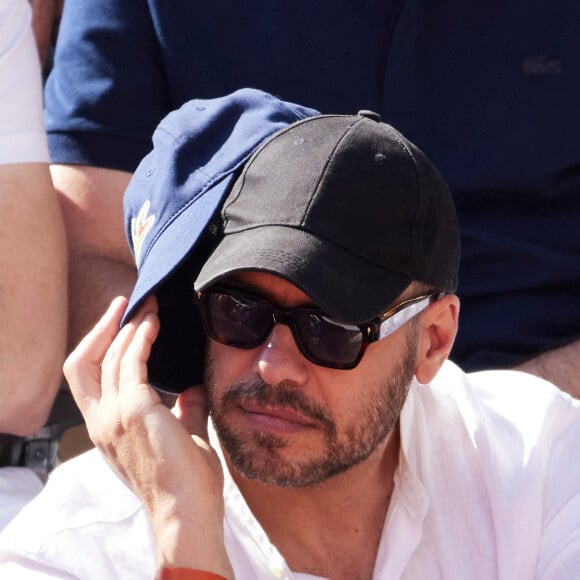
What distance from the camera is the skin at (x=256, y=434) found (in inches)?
66.9

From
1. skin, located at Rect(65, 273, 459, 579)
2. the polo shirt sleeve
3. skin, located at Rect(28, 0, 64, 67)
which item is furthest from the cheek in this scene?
skin, located at Rect(28, 0, 64, 67)

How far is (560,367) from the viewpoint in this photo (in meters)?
2.49

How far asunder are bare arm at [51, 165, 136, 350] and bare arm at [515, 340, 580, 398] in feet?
2.97

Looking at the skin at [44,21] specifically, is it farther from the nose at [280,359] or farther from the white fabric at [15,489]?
the nose at [280,359]

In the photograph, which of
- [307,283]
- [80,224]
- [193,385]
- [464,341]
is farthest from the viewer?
[80,224]

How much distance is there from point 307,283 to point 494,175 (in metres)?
1.03

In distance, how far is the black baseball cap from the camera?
1.68 metres

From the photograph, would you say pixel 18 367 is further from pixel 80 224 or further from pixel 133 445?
pixel 133 445

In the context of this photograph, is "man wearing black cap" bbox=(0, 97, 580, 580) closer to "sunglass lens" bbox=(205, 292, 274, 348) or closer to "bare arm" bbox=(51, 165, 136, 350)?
"sunglass lens" bbox=(205, 292, 274, 348)

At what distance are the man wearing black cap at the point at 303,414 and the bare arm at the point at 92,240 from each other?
724 mm

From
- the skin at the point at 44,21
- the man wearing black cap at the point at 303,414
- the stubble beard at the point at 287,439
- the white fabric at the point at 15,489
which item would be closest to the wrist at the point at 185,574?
the man wearing black cap at the point at 303,414

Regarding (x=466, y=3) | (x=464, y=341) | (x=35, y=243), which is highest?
(x=466, y=3)

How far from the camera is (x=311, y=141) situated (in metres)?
1.78

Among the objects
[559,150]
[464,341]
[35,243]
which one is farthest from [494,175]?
[35,243]
